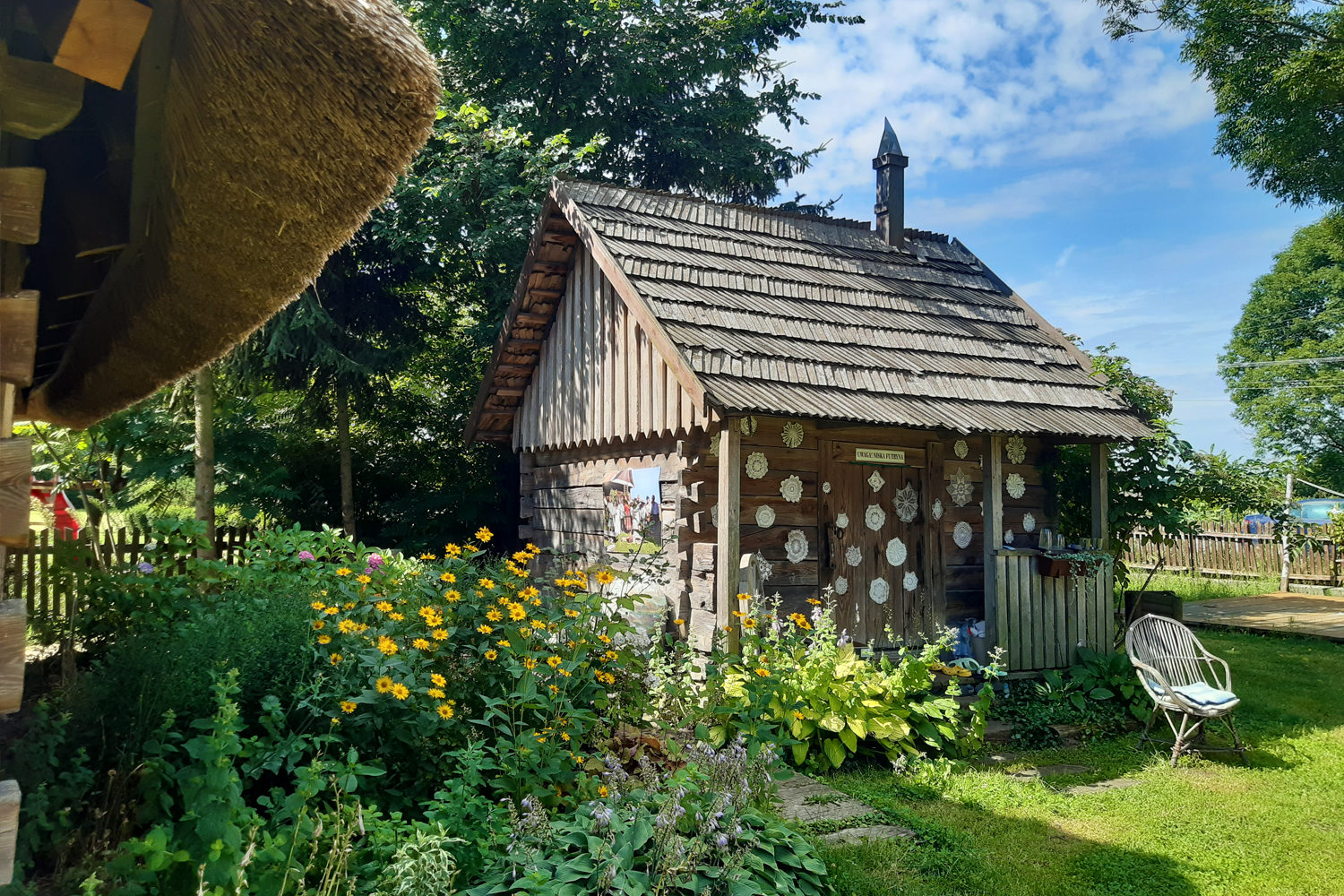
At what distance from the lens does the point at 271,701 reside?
3.29 metres

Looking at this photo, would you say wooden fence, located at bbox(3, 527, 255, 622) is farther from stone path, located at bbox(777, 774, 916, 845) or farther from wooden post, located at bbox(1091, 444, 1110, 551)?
wooden post, located at bbox(1091, 444, 1110, 551)

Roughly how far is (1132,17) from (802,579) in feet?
48.2

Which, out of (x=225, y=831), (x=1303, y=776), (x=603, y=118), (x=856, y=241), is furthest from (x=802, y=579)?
(x=603, y=118)

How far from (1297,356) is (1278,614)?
83.5 feet

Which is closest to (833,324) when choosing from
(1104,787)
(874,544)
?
(874,544)

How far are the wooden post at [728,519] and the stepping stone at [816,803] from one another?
1477mm

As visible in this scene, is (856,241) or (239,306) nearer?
(239,306)

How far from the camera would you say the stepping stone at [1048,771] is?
258 inches

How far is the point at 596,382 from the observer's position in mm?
9266

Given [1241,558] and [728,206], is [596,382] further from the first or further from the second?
[1241,558]

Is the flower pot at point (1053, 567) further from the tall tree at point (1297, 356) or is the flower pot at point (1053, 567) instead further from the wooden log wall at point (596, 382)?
the tall tree at point (1297, 356)

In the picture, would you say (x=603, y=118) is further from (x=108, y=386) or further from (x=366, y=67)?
(x=366, y=67)

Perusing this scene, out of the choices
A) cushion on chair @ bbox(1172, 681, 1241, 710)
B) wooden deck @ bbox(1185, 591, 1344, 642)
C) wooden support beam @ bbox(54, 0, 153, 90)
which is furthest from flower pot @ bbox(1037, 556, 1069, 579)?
wooden support beam @ bbox(54, 0, 153, 90)

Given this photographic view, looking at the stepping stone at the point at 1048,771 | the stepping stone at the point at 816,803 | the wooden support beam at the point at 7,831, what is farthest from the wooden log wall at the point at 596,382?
the wooden support beam at the point at 7,831
